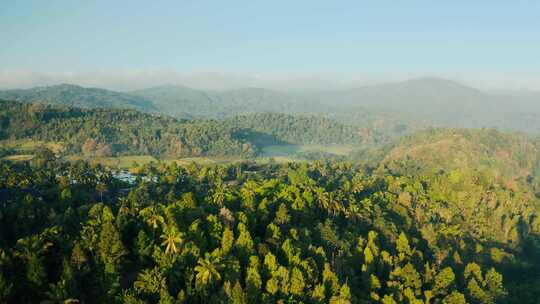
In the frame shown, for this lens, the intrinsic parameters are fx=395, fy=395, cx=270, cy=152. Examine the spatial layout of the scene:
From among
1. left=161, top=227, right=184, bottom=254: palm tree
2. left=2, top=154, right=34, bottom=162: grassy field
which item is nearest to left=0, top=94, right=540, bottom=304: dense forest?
left=161, top=227, right=184, bottom=254: palm tree

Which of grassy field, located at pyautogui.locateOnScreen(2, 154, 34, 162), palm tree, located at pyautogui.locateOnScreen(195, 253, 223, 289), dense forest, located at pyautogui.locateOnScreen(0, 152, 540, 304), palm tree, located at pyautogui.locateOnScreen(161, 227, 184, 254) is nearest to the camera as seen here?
dense forest, located at pyautogui.locateOnScreen(0, 152, 540, 304)

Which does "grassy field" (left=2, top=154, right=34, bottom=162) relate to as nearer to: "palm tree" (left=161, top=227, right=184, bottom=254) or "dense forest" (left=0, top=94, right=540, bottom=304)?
"dense forest" (left=0, top=94, right=540, bottom=304)

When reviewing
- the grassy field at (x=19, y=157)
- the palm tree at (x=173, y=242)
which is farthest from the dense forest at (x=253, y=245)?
the grassy field at (x=19, y=157)

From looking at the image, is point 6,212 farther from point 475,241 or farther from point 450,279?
point 475,241

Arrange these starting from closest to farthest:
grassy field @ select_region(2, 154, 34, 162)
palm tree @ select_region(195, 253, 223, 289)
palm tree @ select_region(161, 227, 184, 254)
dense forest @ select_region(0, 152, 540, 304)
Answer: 1. dense forest @ select_region(0, 152, 540, 304)
2. palm tree @ select_region(195, 253, 223, 289)
3. palm tree @ select_region(161, 227, 184, 254)
4. grassy field @ select_region(2, 154, 34, 162)

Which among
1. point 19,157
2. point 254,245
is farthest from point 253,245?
point 19,157

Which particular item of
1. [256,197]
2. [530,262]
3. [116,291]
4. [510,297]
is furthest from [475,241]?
[116,291]

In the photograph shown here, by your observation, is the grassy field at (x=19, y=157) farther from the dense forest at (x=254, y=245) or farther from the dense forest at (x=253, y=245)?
the dense forest at (x=254, y=245)
